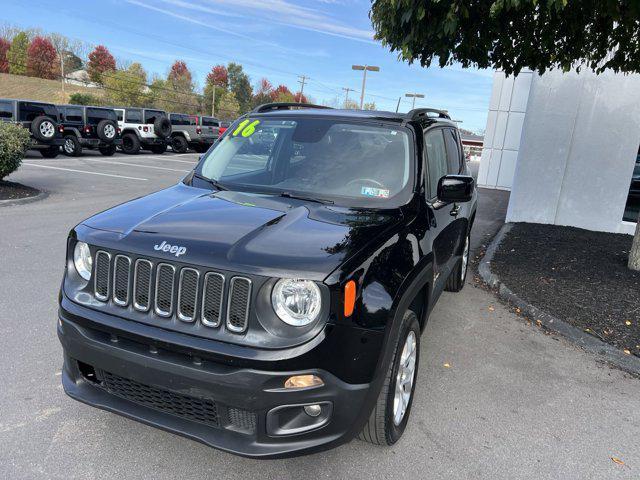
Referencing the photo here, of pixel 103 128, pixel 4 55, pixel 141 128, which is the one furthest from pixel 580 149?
pixel 4 55

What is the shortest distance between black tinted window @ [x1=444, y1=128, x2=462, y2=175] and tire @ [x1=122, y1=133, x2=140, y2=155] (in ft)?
66.0

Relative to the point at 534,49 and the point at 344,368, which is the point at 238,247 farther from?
the point at 534,49

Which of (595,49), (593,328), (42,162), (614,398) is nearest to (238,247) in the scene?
(614,398)

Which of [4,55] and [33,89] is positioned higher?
[4,55]

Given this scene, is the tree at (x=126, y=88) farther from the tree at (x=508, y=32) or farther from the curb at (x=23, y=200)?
the tree at (x=508, y=32)

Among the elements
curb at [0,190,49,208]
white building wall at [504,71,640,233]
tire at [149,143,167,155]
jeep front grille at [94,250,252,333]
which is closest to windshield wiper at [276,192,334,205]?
jeep front grille at [94,250,252,333]

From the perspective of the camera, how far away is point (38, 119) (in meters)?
16.4

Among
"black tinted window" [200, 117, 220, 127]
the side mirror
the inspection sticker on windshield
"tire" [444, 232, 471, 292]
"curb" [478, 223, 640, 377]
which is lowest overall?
"curb" [478, 223, 640, 377]

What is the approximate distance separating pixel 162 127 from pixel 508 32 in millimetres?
20180

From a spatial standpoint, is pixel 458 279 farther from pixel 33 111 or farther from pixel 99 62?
pixel 99 62

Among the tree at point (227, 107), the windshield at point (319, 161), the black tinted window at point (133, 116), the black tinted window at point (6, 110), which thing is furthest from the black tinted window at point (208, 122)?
the tree at point (227, 107)

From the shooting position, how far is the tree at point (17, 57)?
313 ft

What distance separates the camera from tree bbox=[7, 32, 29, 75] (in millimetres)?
95438

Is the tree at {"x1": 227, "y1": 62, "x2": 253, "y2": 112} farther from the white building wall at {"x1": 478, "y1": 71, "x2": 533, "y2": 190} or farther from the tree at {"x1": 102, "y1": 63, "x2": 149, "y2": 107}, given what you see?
the white building wall at {"x1": 478, "y1": 71, "x2": 533, "y2": 190}
